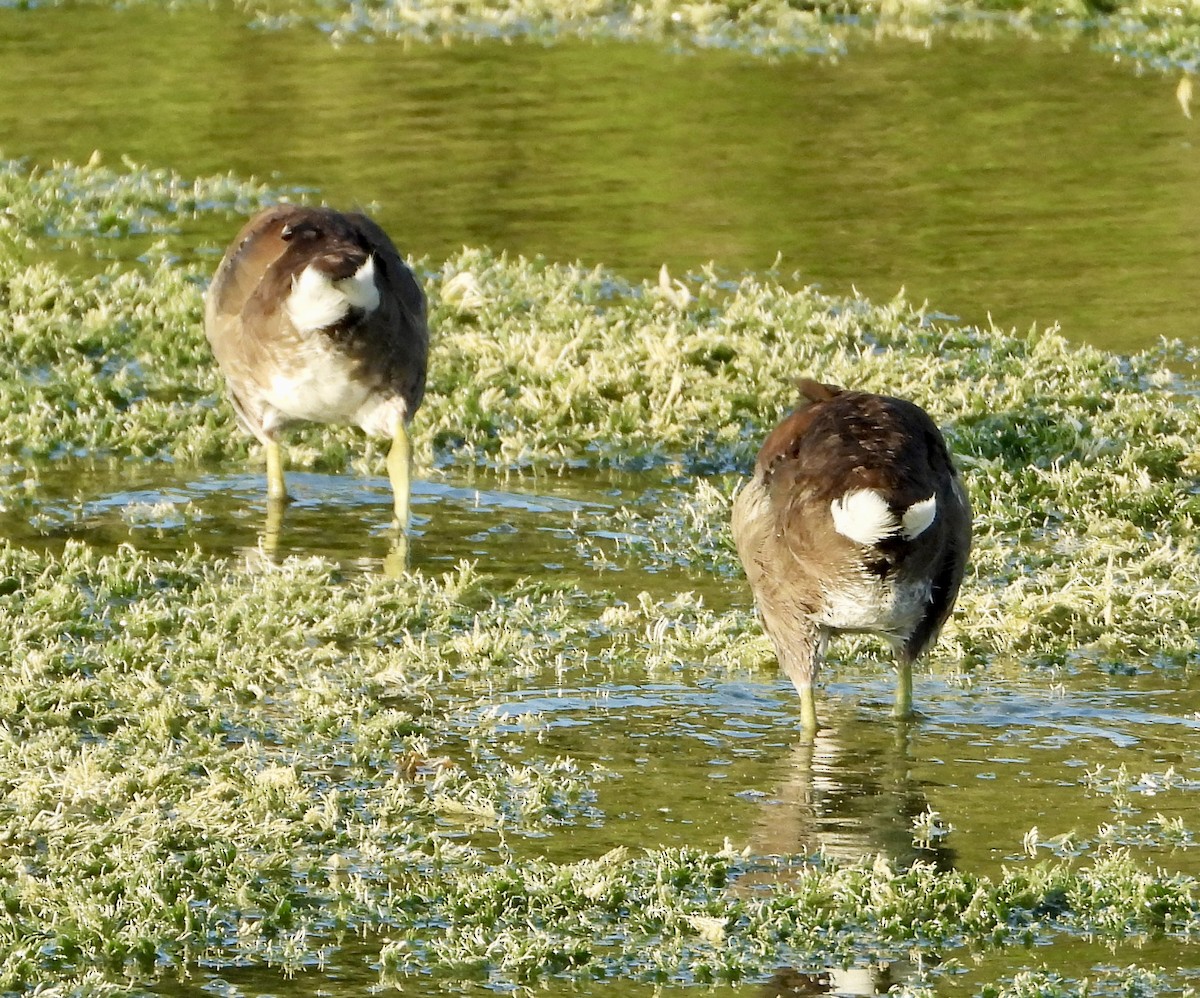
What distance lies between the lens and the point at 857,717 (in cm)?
781

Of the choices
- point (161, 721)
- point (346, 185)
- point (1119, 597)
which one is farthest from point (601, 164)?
point (161, 721)

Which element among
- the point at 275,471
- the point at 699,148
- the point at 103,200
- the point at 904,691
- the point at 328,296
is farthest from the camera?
the point at 699,148

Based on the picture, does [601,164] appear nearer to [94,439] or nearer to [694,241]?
[694,241]

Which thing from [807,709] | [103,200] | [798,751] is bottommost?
[798,751]

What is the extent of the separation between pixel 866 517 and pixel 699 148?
11797 mm

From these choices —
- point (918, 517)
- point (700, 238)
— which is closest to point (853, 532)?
point (918, 517)

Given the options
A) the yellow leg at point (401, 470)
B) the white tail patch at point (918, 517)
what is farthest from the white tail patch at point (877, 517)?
the yellow leg at point (401, 470)

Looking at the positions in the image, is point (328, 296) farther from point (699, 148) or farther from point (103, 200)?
point (699, 148)

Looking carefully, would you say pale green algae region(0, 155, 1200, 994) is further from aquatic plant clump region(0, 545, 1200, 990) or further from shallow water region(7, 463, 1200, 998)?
shallow water region(7, 463, 1200, 998)

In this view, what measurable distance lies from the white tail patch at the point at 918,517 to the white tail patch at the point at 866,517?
0.10ft

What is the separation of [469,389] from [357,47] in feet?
40.6

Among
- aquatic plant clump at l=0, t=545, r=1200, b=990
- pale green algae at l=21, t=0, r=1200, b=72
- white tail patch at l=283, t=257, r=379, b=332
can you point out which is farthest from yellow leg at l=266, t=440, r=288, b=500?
pale green algae at l=21, t=0, r=1200, b=72

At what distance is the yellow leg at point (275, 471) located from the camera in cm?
1037

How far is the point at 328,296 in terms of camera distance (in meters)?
9.30
